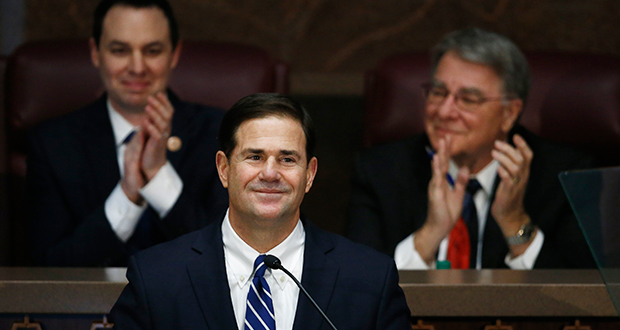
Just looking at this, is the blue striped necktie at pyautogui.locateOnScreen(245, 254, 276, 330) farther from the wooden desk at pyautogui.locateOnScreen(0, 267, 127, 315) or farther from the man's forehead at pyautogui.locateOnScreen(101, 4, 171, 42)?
the man's forehead at pyautogui.locateOnScreen(101, 4, 171, 42)

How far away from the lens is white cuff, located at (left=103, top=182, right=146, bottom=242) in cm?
208

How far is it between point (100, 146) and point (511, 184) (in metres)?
1.13

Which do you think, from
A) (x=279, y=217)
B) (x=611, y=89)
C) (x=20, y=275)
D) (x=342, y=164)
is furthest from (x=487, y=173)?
(x=20, y=275)

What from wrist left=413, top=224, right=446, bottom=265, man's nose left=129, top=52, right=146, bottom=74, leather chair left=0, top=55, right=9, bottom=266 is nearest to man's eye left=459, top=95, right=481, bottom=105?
wrist left=413, top=224, right=446, bottom=265

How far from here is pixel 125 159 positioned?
2.11 meters

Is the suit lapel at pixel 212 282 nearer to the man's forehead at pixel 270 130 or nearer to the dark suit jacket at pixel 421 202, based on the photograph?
the man's forehead at pixel 270 130

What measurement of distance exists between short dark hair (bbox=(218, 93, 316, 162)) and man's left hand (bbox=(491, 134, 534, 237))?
2.72 feet

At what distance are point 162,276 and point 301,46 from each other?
6.37 feet

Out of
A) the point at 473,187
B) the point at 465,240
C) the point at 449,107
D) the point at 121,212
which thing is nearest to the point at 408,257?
the point at 465,240

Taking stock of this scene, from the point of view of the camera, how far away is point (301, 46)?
321cm

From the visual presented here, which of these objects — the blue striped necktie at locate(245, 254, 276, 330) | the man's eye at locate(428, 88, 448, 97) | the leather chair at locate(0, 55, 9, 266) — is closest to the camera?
the blue striped necktie at locate(245, 254, 276, 330)

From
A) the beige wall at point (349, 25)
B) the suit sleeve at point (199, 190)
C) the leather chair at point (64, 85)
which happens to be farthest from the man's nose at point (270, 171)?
the beige wall at point (349, 25)

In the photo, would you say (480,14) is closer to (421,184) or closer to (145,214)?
(421,184)

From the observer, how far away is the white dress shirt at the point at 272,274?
4.62 ft
